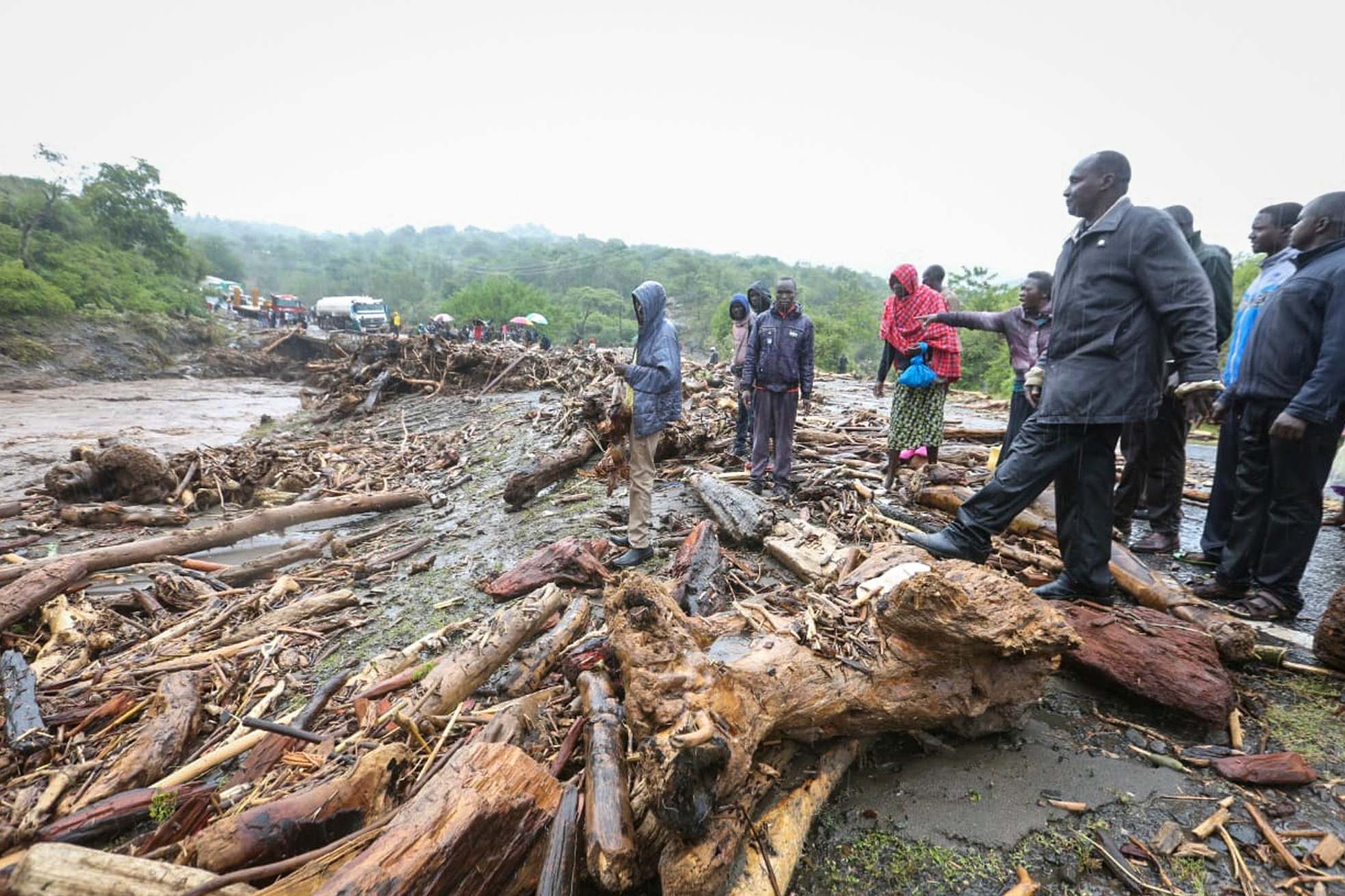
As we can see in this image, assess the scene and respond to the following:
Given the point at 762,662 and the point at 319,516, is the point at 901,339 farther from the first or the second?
the point at 319,516

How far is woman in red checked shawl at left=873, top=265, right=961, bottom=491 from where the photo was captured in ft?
17.8

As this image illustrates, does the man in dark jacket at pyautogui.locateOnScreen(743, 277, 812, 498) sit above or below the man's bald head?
below

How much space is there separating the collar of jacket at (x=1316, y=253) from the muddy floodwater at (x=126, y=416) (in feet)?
48.8

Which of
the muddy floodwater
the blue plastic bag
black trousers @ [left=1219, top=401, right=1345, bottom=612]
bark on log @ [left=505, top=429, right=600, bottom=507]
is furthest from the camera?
the muddy floodwater

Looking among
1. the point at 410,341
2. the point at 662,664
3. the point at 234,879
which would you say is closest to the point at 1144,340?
the point at 662,664

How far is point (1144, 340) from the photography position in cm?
296

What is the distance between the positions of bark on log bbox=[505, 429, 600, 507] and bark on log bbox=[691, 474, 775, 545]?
2384 mm

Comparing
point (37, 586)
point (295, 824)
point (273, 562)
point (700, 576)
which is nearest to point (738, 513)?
point (700, 576)

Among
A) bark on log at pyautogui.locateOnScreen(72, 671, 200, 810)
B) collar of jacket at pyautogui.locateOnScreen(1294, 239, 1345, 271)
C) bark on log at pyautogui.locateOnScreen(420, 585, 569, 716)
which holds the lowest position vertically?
bark on log at pyautogui.locateOnScreen(72, 671, 200, 810)

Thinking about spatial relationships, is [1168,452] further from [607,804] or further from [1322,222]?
[607,804]

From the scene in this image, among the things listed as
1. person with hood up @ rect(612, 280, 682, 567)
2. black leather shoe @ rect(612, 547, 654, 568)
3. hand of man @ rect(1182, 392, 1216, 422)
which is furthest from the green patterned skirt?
black leather shoe @ rect(612, 547, 654, 568)

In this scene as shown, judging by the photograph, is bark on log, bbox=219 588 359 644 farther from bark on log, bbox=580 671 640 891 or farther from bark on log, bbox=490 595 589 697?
bark on log, bbox=580 671 640 891

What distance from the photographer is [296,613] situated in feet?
14.8

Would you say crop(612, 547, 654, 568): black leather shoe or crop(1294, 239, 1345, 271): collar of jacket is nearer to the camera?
crop(1294, 239, 1345, 271): collar of jacket
